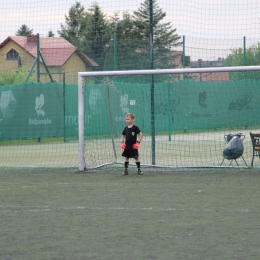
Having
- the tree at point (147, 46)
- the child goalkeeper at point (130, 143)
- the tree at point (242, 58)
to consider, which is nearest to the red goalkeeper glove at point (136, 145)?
the child goalkeeper at point (130, 143)

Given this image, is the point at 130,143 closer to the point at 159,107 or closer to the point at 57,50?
the point at 159,107

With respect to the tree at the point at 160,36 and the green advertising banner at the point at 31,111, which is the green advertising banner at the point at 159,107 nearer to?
the green advertising banner at the point at 31,111

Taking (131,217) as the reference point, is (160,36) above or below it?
above

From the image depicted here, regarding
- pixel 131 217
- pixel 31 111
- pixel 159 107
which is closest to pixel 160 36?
pixel 159 107

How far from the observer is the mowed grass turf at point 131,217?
7.18 metres

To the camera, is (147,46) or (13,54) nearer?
(147,46)

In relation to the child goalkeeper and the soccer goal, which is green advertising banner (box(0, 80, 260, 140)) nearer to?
the soccer goal

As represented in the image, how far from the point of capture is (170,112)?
25.0 metres

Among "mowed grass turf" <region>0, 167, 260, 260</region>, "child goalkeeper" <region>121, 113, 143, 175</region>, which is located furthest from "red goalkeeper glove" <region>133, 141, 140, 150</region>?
"mowed grass turf" <region>0, 167, 260, 260</region>

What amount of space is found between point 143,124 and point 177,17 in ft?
19.6

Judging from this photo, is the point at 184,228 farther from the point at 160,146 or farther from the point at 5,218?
the point at 160,146

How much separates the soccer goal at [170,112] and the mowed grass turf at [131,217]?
302 centimetres

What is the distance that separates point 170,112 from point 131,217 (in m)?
15.9

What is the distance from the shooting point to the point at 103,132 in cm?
1962
